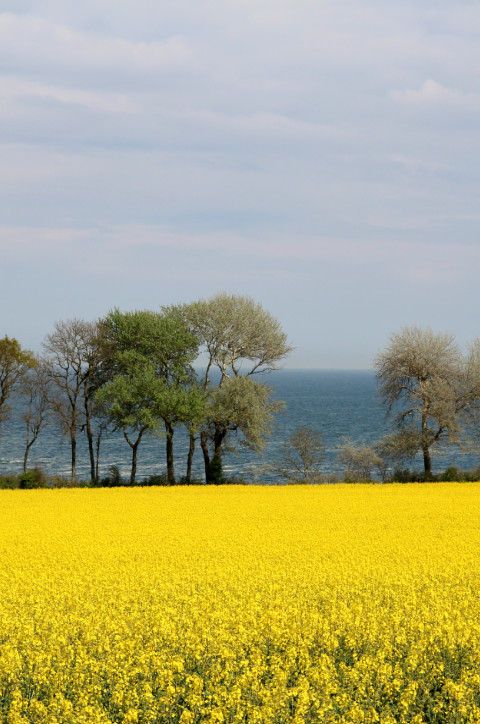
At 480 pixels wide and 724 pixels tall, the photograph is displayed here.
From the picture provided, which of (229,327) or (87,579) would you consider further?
(229,327)

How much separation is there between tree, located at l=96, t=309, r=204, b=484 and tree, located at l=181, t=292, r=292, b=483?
50.9 inches

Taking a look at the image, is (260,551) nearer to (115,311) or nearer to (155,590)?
(155,590)

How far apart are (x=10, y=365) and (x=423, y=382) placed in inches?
1030

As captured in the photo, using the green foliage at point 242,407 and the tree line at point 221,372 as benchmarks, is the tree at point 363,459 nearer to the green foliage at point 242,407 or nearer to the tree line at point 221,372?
the tree line at point 221,372

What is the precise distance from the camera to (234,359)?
1698 inches

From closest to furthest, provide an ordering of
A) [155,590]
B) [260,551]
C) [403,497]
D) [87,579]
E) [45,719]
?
1. [45,719]
2. [155,590]
3. [87,579]
4. [260,551]
5. [403,497]

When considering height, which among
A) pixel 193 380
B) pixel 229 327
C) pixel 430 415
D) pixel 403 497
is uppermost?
pixel 229 327

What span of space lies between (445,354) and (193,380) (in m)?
16.1

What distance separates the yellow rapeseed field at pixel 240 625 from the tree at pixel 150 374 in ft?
52.0

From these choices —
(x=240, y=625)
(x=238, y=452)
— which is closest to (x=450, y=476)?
(x=238, y=452)

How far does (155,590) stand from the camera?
13.1 meters

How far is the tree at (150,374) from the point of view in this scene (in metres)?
38.2

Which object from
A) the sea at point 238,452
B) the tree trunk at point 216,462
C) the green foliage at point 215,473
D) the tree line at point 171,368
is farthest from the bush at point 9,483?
the green foliage at point 215,473

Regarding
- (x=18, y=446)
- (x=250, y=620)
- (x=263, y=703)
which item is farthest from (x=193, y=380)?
(x=18, y=446)
